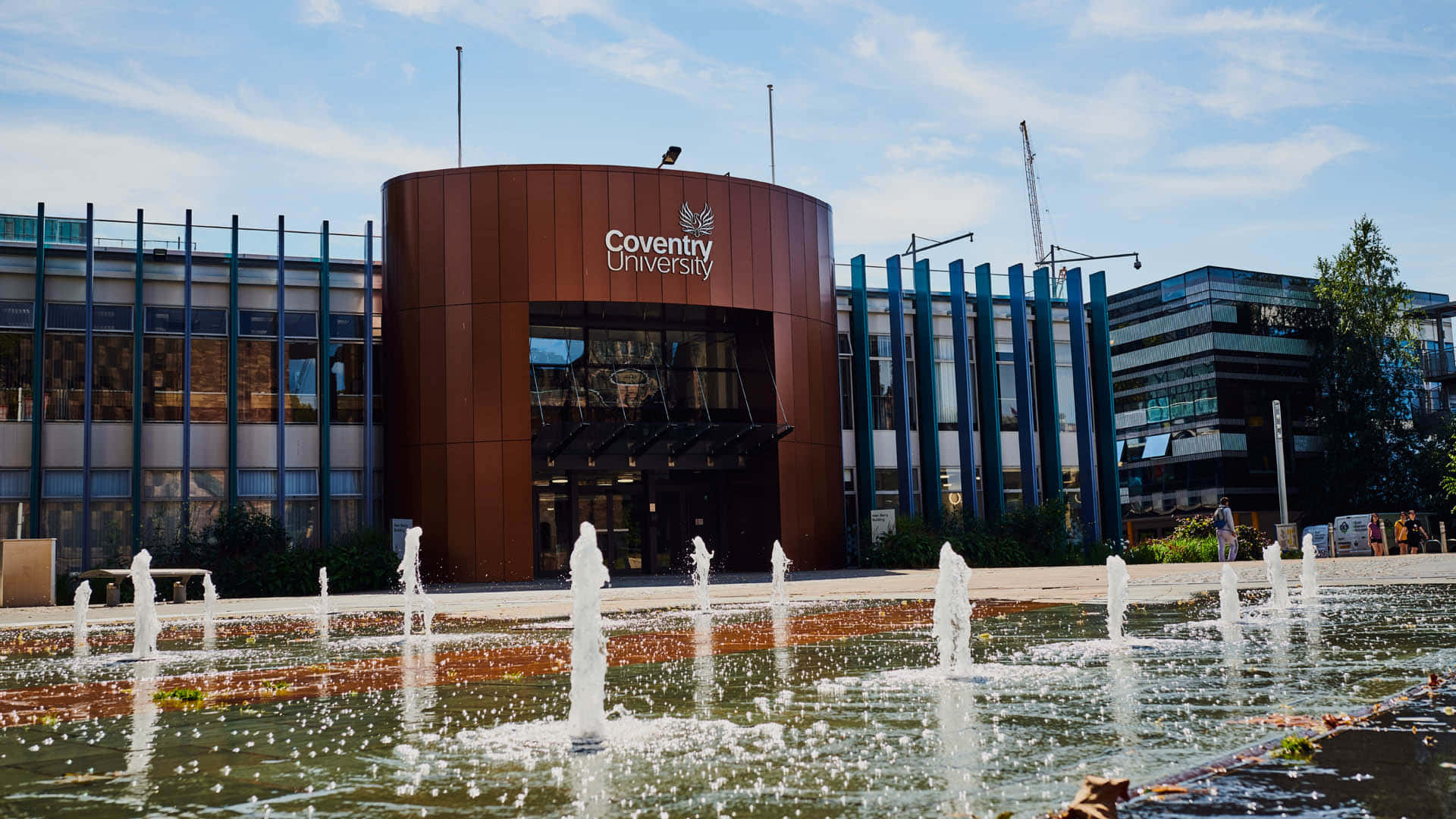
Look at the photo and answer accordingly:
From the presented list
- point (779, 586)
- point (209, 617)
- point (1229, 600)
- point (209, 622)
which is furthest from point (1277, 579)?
point (209, 617)

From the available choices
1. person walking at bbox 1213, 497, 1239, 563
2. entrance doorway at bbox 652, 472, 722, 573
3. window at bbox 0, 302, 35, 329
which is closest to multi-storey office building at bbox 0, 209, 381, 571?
window at bbox 0, 302, 35, 329

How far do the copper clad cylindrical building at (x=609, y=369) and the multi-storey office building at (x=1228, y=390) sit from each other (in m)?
41.6

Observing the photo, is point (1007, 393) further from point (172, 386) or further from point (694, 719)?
point (694, 719)

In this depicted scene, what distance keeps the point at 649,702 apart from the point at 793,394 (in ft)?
83.8

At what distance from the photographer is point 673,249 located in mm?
30844

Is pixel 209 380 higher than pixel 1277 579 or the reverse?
higher

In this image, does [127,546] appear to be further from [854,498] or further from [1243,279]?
[1243,279]

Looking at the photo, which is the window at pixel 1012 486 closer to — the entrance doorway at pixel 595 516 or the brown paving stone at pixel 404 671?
the entrance doorway at pixel 595 516

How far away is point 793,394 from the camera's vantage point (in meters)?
32.4

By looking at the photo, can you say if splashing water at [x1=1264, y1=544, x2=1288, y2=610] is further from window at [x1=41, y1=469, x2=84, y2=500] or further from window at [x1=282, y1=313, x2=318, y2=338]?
window at [x1=41, y1=469, x2=84, y2=500]

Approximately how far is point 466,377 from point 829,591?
11743mm

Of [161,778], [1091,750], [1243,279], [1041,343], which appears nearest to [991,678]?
[1091,750]

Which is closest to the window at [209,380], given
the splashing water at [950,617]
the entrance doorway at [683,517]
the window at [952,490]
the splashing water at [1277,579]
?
the entrance doorway at [683,517]

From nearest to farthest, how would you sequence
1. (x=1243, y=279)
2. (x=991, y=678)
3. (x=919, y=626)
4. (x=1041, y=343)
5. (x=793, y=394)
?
(x=991, y=678) < (x=919, y=626) < (x=793, y=394) < (x=1041, y=343) < (x=1243, y=279)
